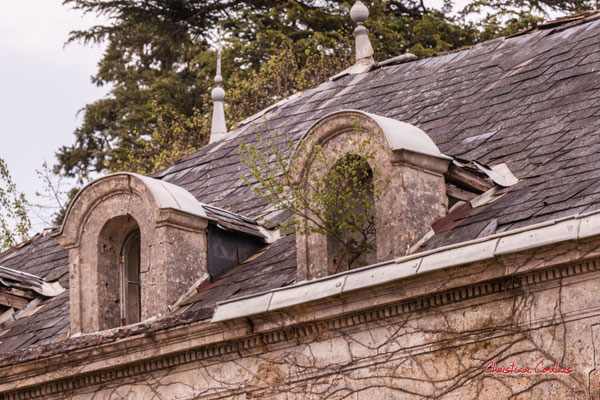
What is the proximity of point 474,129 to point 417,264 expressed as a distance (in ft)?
11.2

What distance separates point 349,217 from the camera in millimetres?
11906

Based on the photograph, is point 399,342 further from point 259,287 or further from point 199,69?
point 199,69

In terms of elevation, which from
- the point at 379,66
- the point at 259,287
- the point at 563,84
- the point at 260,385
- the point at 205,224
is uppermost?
the point at 379,66

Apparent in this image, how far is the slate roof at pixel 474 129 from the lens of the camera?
1126 centimetres

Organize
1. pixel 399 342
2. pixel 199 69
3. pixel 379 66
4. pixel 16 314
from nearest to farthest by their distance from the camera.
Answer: pixel 399 342
pixel 16 314
pixel 379 66
pixel 199 69

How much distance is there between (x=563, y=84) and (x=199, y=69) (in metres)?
23.2

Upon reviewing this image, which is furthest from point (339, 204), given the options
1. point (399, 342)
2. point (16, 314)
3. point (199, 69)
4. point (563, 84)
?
point (199, 69)

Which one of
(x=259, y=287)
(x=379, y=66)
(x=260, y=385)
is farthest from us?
(x=379, y=66)

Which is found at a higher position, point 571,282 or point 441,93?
point 441,93

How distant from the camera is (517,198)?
1132cm

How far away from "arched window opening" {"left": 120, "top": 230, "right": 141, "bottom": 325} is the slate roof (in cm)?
76
